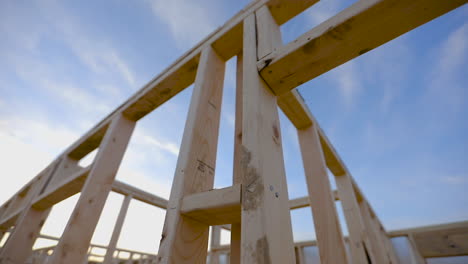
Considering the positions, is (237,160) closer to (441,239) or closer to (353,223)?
(353,223)

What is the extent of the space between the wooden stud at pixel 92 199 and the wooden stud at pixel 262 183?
3.25 ft

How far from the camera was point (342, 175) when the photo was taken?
1.79 metres

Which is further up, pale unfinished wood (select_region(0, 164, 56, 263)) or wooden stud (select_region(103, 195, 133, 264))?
wooden stud (select_region(103, 195, 133, 264))

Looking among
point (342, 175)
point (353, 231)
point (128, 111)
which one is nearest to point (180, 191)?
→ point (128, 111)

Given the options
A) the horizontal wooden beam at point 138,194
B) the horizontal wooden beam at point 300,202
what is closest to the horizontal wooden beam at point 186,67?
the horizontal wooden beam at point 138,194

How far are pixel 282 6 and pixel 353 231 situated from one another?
66.5 inches

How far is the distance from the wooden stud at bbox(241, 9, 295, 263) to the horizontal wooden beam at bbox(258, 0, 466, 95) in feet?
0.26

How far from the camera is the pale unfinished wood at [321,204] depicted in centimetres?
88

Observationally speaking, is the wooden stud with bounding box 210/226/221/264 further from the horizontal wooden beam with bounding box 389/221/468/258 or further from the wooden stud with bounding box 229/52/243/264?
the wooden stud with bounding box 229/52/243/264

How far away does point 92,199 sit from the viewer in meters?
1.00

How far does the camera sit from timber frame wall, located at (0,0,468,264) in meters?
0.42

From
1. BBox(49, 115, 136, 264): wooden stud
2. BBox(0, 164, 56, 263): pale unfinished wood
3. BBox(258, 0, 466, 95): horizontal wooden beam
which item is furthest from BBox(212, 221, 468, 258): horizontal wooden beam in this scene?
BBox(0, 164, 56, 263): pale unfinished wood

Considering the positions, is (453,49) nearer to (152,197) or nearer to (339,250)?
(339,250)

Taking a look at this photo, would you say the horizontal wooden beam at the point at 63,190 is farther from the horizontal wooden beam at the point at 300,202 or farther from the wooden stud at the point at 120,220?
the horizontal wooden beam at the point at 300,202
